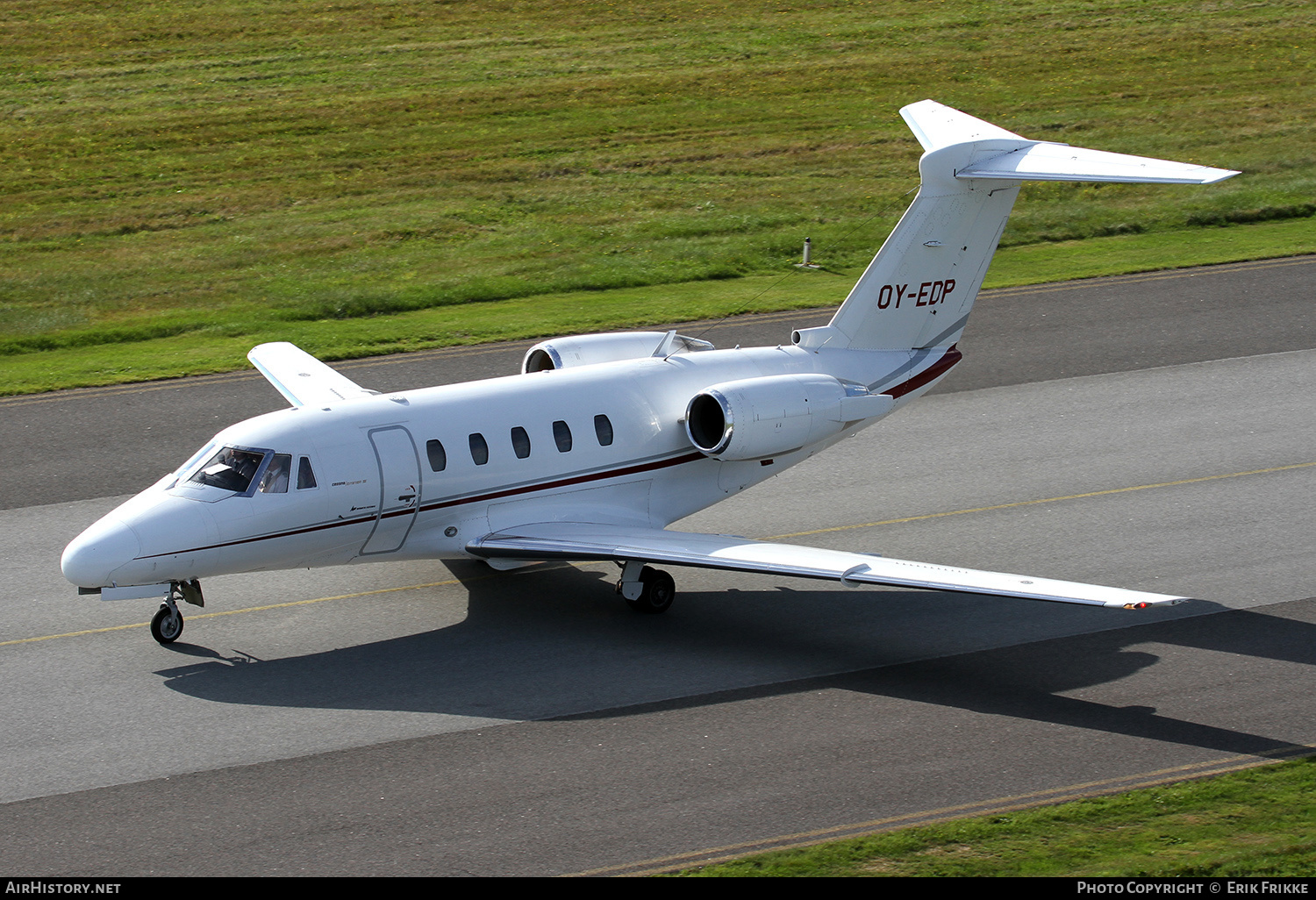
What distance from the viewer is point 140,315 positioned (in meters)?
32.7

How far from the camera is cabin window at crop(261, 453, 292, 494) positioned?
1714 cm

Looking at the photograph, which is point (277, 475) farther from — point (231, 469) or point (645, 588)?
point (645, 588)

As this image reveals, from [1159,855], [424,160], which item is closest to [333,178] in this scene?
[424,160]

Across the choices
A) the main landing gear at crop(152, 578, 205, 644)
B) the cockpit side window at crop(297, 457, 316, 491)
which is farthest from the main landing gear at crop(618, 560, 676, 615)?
the main landing gear at crop(152, 578, 205, 644)

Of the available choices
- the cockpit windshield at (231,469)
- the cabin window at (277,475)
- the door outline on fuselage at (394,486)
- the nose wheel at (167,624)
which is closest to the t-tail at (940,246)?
the door outline on fuselage at (394,486)

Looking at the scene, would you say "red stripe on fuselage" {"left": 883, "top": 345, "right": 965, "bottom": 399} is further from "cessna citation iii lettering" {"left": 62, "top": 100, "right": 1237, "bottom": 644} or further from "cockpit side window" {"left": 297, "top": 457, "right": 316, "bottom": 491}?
"cockpit side window" {"left": 297, "top": 457, "right": 316, "bottom": 491}

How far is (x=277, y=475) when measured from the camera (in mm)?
17188

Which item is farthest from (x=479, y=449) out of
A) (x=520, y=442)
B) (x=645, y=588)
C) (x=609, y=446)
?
(x=645, y=588)

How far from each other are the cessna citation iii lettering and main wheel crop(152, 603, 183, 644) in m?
0.03

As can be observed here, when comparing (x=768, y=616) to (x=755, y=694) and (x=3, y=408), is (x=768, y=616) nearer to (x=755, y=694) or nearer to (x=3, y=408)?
(x=755, y=694)

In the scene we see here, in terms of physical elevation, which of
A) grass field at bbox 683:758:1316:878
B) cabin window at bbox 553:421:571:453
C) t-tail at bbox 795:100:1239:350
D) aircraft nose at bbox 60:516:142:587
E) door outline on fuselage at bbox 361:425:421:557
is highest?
t-tail at bbox 795:100:1239:350

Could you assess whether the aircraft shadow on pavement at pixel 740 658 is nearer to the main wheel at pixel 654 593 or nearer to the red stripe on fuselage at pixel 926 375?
the main wheel at pixel 654 593

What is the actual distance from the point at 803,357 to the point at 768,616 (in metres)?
4.15

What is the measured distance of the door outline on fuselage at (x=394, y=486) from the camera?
58.0ft
